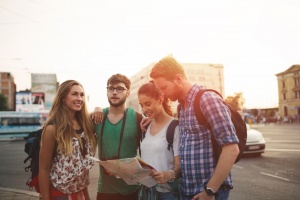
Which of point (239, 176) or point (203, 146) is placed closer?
point (203, 146)

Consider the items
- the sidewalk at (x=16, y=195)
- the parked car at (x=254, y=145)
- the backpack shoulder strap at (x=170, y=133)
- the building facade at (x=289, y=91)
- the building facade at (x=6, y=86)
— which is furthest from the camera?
the building facade at (x=6, y=86)

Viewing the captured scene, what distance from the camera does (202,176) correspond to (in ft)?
6.95

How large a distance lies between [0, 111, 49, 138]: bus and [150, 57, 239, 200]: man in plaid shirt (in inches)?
1092

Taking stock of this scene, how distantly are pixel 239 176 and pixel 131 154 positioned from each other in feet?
19.3

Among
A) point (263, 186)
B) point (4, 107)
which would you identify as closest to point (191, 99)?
point (263, 186)

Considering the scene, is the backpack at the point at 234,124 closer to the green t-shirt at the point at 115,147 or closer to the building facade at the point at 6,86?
the green t-shirt at the point at 115,147

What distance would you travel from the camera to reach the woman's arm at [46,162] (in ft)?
8.55

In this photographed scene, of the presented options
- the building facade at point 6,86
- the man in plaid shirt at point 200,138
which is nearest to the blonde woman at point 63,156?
the man in plaid shirt at point 200,138

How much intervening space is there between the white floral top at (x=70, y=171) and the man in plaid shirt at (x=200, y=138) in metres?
1.13

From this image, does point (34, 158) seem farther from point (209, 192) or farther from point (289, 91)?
point (289, 91)

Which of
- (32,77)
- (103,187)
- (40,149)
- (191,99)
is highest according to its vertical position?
(32,77)

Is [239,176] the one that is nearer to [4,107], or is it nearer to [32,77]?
[32,77]

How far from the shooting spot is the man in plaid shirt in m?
1.97

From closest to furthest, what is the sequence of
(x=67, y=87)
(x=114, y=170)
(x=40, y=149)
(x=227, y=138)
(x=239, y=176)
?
(x=227, y=138), (x=114, y=170), (x=40, y=149), (x=67, y=87), (x=239, y=176)
